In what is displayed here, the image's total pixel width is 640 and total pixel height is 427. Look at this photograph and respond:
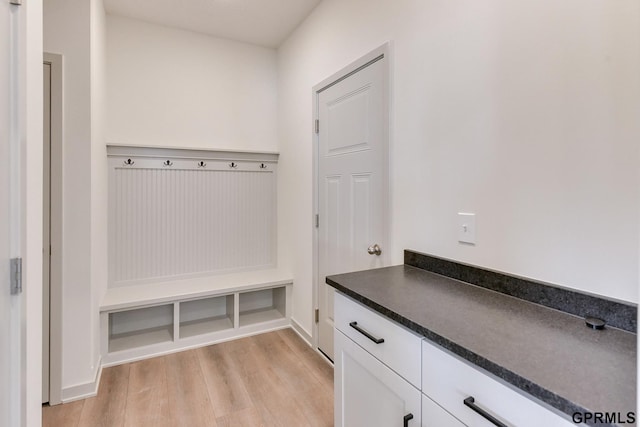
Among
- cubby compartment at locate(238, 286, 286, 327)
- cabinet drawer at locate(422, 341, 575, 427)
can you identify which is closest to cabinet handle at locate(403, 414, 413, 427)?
cabinet drawer at locate(422, 341, 575, 427)

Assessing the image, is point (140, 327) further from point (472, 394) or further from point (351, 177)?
point (472, 394)

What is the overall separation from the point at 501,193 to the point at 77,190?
7.39 ft

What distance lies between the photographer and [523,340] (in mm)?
858

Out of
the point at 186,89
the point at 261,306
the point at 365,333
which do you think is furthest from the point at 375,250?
the point at 186,89

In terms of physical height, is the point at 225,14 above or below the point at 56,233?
above

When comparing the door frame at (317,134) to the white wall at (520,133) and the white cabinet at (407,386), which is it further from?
the white cabinet at (407,386)

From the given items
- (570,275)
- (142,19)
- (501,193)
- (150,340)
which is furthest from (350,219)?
(142,19)

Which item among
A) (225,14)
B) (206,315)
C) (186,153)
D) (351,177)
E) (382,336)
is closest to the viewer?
(382,336)

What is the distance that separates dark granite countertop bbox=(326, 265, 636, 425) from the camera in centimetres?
65

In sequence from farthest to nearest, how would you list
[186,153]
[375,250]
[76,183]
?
1. [186,153]
2. [76,183]
3. [375,250]

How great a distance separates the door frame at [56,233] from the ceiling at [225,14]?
995 mm

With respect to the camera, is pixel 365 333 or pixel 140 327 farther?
pixel 140 327

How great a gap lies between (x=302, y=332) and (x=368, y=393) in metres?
1.65

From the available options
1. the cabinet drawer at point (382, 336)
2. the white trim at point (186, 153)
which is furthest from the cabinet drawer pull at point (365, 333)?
the white trim at point (186, 153)
